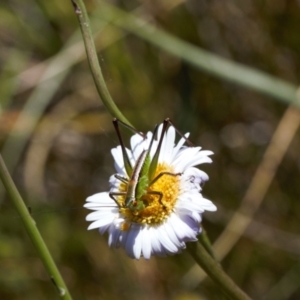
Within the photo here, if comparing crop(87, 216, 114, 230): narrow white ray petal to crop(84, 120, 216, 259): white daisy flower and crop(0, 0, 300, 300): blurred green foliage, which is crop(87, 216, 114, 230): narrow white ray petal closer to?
crop(84, 120, 216, 259): white daisy flower

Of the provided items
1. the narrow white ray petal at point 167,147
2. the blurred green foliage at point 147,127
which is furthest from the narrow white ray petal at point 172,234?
the blurred green foliage at point 147,127

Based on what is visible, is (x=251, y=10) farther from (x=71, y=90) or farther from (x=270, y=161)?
(x=71, y=90)

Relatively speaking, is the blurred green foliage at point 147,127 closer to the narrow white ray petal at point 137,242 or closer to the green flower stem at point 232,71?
the green flower stem at point 232,71

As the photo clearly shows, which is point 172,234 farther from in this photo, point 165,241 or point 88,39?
point 88,39

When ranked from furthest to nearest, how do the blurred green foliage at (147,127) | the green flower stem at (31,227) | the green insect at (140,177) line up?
the blurred green foliage at (147,127) → the green insect at (140,177) → the green flower stem at (31,227)

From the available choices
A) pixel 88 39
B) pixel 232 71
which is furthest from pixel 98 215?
pixel 232 71

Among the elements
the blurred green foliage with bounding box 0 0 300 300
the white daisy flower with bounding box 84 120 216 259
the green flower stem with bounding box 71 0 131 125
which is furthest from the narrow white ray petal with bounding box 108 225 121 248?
the blurred green foliage with bounding box 0 0 300 300

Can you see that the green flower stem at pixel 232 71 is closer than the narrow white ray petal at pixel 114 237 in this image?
No

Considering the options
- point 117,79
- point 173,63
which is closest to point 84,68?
point 117,79
